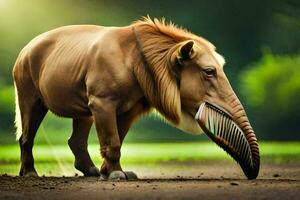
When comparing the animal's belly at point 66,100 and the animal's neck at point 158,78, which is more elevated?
the animal's neck at point 158,78

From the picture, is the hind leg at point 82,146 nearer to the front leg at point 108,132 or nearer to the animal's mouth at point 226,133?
the front leg at point 108,132

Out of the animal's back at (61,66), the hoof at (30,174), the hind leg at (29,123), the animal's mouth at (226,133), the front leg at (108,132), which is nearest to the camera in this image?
the animal's mouth at (226,133)

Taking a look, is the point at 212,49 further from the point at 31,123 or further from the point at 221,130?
the point at 31,123

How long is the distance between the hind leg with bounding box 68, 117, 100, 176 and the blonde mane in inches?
45.9

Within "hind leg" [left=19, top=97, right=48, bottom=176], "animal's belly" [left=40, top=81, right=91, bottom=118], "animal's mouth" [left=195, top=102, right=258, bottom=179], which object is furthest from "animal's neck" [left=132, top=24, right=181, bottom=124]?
"hind leg" [left=19, top=97, right=48, bottom=176]

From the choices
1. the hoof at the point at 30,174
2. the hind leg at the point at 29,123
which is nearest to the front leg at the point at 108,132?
the hoof at the point at 30,174

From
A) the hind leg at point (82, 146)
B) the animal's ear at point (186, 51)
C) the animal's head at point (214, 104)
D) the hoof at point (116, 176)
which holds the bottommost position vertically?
the hind leg at point (82, 146)

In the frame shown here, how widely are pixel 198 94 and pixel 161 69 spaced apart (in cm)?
44

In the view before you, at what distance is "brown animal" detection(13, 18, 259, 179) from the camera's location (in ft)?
22.3

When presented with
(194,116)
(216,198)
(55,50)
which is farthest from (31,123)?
(216,198)

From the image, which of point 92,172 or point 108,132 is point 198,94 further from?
point 92,172

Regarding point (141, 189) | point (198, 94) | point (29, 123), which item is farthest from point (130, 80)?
point (29, 123)

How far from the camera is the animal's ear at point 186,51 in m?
6.75

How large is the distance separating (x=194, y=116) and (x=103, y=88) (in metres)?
0.82
